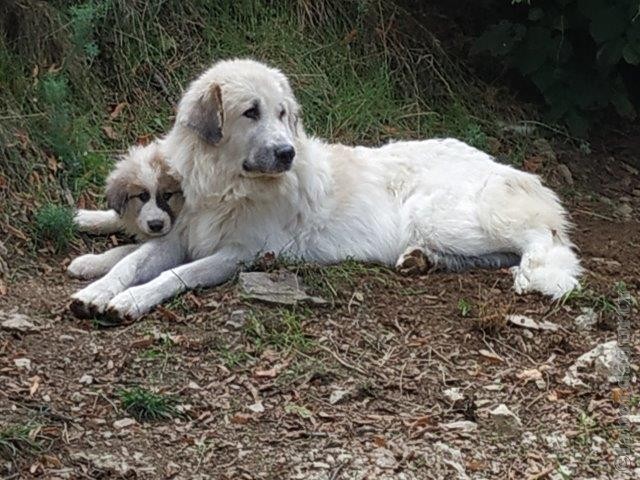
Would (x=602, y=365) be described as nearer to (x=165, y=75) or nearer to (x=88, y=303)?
(x=88, y=303)

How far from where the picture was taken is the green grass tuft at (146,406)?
15.6ft

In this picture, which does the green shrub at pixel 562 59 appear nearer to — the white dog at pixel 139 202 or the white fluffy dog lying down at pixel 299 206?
the white fluffy dog lying down at pixel 299 206

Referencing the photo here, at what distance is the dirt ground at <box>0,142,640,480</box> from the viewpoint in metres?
4.52

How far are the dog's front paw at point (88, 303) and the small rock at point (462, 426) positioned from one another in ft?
5.91

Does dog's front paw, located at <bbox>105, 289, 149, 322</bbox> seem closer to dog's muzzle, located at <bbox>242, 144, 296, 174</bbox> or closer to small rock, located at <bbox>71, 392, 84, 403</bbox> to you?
small rock, located at <bbox>71, 392, 84, 403</bbox>

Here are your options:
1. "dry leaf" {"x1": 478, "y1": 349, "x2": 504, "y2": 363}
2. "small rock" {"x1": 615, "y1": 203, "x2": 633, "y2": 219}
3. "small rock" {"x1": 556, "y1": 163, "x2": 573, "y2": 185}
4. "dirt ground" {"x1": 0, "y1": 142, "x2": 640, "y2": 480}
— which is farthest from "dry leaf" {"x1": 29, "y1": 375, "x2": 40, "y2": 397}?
"small rock" {"x1": 556, "y1": 163, "x2": 573, "y2": 185}

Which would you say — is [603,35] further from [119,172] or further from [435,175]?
[119,172]

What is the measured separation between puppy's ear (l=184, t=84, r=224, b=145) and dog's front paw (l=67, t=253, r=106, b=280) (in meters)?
0.88

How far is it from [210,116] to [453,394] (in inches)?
79.6

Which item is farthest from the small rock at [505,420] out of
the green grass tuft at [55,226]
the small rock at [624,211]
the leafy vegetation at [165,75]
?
the small rock at [624,211]

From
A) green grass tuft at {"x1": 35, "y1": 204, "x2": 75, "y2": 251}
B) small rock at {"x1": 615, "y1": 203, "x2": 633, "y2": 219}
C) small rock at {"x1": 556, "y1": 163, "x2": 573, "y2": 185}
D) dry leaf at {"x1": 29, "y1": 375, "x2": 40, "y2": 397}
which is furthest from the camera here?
small rock at {"x1": 556, "y1": 163, "x2": 573, "y2": 185}

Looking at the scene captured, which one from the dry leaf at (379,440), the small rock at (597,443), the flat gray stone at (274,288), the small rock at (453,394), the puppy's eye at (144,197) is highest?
the puppy's eye at (144,197)

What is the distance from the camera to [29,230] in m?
6.48

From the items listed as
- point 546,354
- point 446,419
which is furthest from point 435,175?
point 446,419
